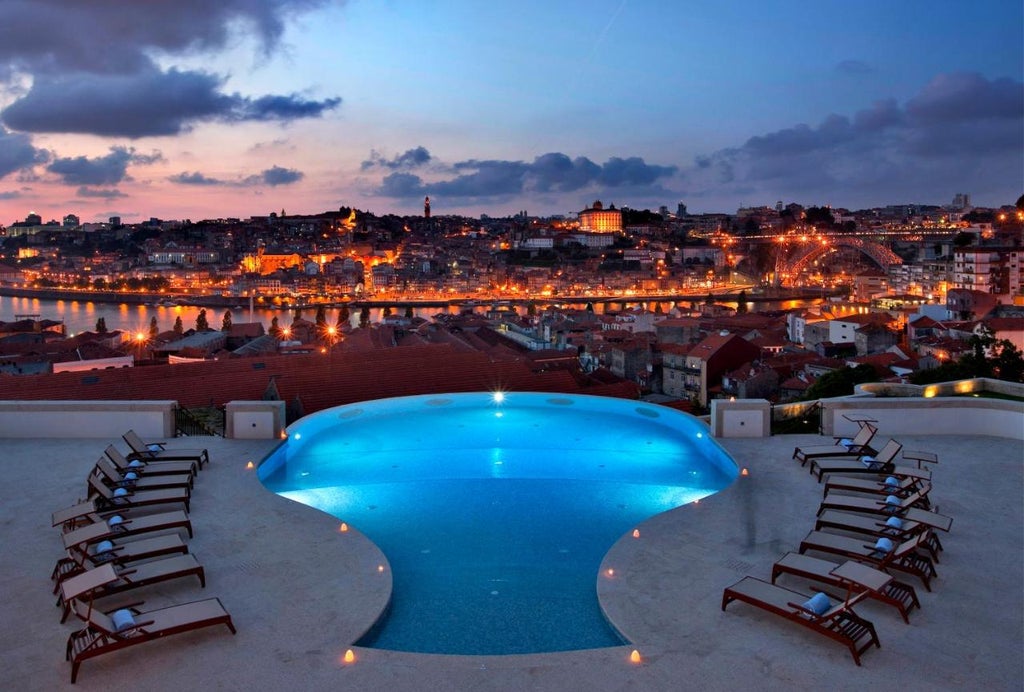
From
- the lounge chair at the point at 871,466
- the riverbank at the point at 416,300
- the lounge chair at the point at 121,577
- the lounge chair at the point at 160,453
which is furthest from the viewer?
the riverbank at the point at 416,300

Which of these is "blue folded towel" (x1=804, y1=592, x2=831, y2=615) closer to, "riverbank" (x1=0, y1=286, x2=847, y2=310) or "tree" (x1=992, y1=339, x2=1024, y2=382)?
"tree" (x1=992, y1=339, x2=1024, y2=382)

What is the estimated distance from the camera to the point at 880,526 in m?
3.27

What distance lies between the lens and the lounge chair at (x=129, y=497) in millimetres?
3715

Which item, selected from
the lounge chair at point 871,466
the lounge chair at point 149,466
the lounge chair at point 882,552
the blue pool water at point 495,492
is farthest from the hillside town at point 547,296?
the lounge chair at point 882,552

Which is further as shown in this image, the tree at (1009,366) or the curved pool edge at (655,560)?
the tree at (1009,366)

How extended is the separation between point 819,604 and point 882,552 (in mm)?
597

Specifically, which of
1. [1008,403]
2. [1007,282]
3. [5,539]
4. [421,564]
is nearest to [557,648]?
[421,564]

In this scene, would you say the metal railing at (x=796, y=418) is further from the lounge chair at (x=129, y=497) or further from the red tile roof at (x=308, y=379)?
the lounge chair at (x=129, y=497)

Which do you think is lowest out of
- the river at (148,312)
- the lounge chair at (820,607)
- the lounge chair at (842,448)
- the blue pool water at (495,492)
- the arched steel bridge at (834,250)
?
the river at (148,312)

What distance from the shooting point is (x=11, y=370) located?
1547cm

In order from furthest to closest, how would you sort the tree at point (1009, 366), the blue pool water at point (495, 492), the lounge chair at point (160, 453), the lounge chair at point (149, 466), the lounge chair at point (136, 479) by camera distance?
1. the tree at point (1009, 366)
2. the lounge chair at point (160, 453)
3. the lounge chair at point (149, 466)
4. the lounge chair at point (136, 479)
5. the blue pool water at point (495, 492)

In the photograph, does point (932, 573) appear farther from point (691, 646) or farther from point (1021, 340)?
point (1021, 340)

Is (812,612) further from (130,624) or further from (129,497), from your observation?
(129,497)

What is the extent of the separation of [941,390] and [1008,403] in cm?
97
